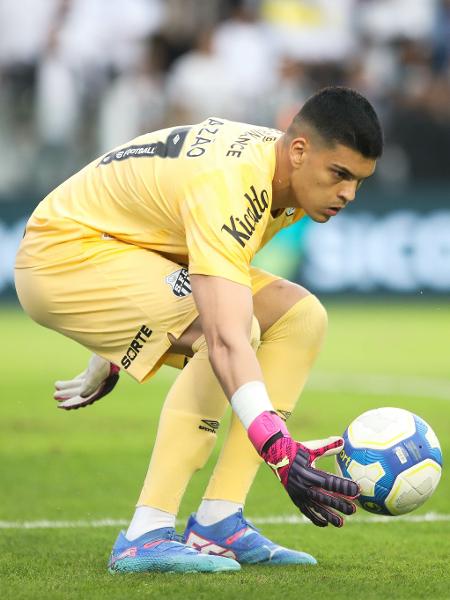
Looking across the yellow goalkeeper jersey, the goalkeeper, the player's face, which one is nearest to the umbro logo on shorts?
the goalkeeper

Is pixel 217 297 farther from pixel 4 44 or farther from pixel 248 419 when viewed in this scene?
pixel 4 44

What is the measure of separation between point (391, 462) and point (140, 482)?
2638mm

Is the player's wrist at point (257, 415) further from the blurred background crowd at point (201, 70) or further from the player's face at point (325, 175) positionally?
the blurred background crowd at point (201, 70)

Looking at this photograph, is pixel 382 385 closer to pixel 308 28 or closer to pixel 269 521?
pixel 269 521

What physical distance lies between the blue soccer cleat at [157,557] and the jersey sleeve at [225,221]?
1.08 metres

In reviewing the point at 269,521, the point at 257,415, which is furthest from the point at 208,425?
the point at 269,521

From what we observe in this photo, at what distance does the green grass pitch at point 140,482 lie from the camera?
4.68 metres

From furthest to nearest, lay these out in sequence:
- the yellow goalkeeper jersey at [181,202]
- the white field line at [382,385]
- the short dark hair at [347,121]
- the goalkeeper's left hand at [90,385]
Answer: the white field line at [382,385] → the goalkeeper's left hand at [90,385] → the short dark hair at [347,121] → the yellow goalkeeper jersey at [181,202]

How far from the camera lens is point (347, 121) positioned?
15.5 ft

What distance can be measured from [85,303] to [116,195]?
1.46 feet

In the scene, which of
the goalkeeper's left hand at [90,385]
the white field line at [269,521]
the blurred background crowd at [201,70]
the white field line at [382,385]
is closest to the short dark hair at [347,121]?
the goalkeeper's left hand at [90,385]

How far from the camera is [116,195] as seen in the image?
5156 millimetres

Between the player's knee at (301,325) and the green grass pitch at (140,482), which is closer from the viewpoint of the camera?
the green grass pitch at (140,482)

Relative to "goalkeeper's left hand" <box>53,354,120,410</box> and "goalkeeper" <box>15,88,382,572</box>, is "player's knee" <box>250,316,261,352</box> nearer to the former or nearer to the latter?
"goalkeeper" <box>15,88,382,572</box>
